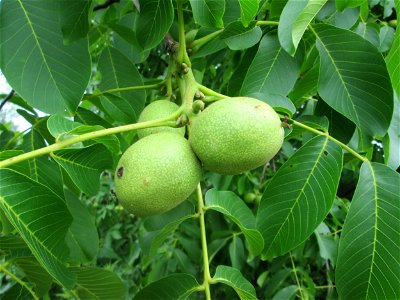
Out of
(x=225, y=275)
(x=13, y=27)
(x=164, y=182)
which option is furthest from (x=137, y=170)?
(x=13, y=27)

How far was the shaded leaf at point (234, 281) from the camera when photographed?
3.60 feet

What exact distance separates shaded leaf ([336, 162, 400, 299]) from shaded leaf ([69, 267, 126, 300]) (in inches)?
23.6

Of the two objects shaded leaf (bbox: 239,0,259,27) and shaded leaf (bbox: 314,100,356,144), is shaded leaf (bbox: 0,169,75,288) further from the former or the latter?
shaded leaf (bbox: 314,100,356,144)

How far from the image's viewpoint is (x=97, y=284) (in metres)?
1.25

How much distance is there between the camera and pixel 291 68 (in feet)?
4.07

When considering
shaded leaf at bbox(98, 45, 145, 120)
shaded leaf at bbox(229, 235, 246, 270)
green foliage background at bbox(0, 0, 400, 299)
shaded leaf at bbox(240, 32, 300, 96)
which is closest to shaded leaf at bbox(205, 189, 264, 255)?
green foliage background at bbox(0, 0, 400, 299)

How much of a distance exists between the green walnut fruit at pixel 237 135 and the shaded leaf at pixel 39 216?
0.33 meters

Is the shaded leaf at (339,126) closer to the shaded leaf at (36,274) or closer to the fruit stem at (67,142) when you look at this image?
the fruit stem at (67,142)

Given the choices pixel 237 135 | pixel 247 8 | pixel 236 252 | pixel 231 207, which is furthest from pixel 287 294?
pixel 247 8

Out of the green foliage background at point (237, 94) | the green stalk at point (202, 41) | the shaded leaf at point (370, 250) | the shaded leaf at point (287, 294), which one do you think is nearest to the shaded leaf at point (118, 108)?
the green foliage background at point (237, 94)

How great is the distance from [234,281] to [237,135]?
39cm

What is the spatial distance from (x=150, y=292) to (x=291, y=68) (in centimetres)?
70

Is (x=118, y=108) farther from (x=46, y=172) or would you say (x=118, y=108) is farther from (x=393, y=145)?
(x=393, y=145)

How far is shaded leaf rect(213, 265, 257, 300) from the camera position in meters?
1.10
